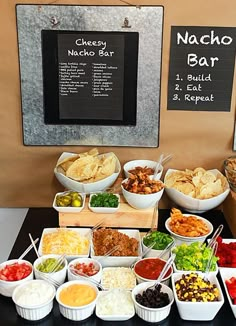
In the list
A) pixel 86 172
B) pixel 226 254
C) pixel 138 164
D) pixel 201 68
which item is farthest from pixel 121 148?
pixel 226 254

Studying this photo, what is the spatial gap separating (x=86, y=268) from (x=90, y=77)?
34.6 inches

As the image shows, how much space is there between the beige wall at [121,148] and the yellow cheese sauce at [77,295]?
0.79m

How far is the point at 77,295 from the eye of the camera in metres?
1.55

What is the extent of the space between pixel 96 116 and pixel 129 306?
0.95 metres

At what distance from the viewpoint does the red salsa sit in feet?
5.39

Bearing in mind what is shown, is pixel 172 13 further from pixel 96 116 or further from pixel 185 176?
pixel 185 176

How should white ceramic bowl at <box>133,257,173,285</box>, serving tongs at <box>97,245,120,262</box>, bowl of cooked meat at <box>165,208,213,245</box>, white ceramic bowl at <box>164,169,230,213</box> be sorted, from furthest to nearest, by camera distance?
white ceramic bowl at <box>164,169,230,213</box> < bowl of cooked meat at <box>165,208,213,245</box> < serving tongs at <box>97,245,120,262</box> < white ceramic bowl at <box>133,257,173,285</box>

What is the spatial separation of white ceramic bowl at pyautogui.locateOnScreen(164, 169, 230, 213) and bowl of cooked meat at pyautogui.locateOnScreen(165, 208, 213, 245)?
0.19 ft

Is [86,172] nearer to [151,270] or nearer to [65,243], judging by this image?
[65,243]

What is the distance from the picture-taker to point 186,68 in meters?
2.11

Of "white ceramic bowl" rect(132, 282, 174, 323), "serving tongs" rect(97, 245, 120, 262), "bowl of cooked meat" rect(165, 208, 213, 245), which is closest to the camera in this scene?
"white ceramic bowl" rect(132, 282, 174, 323)

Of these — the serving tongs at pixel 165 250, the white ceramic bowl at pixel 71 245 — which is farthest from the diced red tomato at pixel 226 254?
the white ceramic bowl at pixel 71 245

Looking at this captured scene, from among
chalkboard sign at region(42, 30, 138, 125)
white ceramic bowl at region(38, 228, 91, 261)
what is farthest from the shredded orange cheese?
chalkboard sign at region(42, 30, 138, 125)

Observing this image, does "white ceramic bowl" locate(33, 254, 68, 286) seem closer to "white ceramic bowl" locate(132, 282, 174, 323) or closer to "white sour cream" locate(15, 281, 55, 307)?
"white sour cream" locate(15, 281, 55, 307)
